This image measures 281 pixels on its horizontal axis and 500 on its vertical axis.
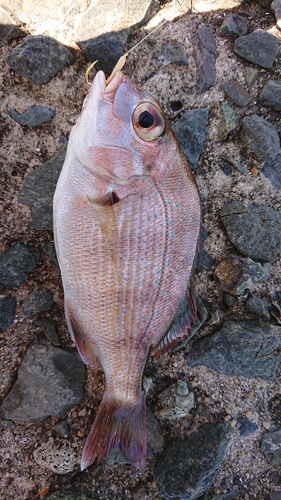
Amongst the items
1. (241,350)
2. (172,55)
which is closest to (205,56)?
(172,55)

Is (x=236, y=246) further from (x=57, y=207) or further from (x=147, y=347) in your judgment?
(x=57, y=207)

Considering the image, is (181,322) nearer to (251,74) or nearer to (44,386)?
(44,386)

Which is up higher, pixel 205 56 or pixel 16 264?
pixel 205 56

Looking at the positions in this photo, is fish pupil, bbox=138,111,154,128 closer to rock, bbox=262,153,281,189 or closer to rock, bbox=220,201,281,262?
rock, bbox=220,201,281,262

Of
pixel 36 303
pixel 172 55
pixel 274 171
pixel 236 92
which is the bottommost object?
pixel 274 171

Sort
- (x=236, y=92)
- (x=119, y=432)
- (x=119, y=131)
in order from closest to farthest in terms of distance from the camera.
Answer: (x=119, y=131) → (x=119, y=432) → (x=236, y=92)

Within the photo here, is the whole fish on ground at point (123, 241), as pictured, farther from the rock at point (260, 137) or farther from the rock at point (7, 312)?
the rock at point (260, 137)

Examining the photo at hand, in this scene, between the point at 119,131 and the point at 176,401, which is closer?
the point at 119,131

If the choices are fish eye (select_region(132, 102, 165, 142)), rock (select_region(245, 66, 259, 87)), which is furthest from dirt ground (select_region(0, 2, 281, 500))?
fish eye (select_region(132, 102, 165, 142))
